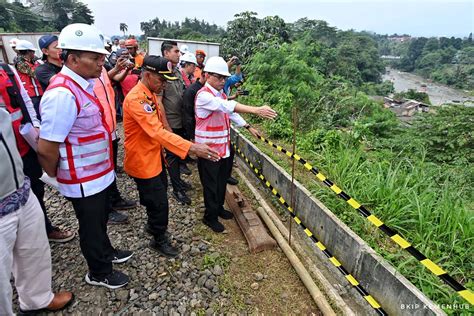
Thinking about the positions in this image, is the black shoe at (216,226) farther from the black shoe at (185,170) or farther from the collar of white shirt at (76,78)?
the collar of white shirt at (76,78)

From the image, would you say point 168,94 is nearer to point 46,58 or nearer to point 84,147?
point 46,58

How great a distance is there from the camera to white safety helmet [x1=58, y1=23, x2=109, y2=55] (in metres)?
2.02

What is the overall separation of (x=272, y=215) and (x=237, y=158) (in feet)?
7.81

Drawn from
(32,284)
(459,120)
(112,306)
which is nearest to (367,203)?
(112,306)

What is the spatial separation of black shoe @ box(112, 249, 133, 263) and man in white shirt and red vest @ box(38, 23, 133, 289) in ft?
1.52

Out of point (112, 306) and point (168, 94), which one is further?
point (168, 94)

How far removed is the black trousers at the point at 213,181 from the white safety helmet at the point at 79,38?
1.83 m

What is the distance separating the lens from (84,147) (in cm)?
224

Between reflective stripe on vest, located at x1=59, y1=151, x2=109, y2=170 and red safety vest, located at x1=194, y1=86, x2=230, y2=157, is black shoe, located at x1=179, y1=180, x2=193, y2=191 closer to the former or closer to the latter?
red safety vest, located at x1=194, y1=86, x2=230, y2=157

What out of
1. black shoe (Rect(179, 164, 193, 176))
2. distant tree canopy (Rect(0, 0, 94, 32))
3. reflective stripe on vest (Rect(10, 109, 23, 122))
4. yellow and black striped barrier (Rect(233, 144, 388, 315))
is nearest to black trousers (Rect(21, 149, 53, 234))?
reflective stripe on vest (Rect(10, 109, 23, 122))

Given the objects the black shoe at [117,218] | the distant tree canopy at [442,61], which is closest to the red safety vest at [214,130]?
the black shoe at [117,218]

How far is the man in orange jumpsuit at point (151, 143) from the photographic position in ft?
8.63

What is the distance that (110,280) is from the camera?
2.78 m

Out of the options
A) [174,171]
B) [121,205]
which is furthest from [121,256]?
[174,171]
